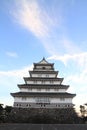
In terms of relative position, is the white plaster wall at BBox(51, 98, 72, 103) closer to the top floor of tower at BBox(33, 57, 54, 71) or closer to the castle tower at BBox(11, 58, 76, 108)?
the castle tower at BBox(11, 58, 76, 108)

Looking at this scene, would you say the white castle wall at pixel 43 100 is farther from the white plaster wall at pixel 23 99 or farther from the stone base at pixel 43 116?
the stone base at pixel 43 116

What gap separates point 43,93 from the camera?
47062mm

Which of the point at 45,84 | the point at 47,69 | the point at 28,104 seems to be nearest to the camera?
the point at 28,104

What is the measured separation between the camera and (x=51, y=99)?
4675 centimetres

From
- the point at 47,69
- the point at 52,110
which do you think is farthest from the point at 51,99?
the point at 47,69

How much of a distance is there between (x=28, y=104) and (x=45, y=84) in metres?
6.74

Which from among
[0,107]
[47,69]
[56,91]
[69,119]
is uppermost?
[47,69]

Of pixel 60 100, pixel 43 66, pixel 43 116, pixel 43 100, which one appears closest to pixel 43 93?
pixel 43 100

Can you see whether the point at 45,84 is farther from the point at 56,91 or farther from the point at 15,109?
the point at 15,109

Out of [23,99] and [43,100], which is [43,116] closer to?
[43,100]

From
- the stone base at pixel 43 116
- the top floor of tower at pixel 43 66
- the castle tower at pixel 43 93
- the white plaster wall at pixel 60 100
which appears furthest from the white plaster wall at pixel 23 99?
the top floor of tower at pixel 43 66

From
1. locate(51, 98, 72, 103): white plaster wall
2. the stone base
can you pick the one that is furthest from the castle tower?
the stone base

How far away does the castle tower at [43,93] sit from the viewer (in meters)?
46.3

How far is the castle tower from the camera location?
46312 millimetres
